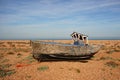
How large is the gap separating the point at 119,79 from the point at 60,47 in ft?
23.3

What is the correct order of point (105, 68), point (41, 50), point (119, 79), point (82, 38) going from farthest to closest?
point (82, 38)
point (41, 50)
point (105, 68)
point (119, 79)

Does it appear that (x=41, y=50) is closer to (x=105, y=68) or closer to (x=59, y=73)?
(x=59, y=73)

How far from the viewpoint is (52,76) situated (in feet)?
37.7

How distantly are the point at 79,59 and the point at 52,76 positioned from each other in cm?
761

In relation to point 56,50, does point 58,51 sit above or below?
below

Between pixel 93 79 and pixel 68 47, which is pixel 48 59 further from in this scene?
pixel 93 79

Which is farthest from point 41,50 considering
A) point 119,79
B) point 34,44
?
point 119,79

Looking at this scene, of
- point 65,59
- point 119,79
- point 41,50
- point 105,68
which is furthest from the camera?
point 65,59

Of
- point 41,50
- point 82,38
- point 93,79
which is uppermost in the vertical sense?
point 82,38

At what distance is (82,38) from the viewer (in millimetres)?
20141

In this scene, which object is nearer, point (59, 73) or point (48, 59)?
point (59, 73)

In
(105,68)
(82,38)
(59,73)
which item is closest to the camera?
(59,73)

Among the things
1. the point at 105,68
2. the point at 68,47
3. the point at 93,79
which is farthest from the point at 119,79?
the point at 68,47

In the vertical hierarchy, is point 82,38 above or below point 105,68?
above
